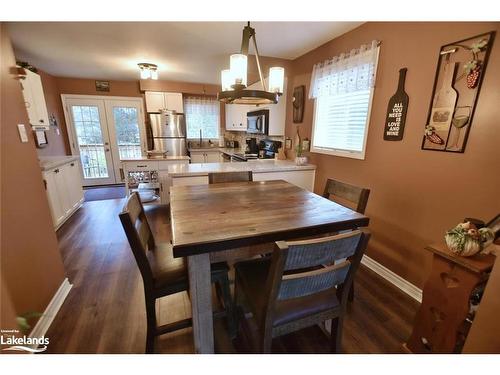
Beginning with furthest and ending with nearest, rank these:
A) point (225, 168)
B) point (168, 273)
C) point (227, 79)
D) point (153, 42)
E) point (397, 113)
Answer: point (225, 168), point (153, 42), point (397, 113), point (227, 79), point (168, 273)

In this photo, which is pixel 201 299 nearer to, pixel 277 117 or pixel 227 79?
pixel 227 79

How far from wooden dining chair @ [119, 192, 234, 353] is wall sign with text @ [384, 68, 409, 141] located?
1754 mm

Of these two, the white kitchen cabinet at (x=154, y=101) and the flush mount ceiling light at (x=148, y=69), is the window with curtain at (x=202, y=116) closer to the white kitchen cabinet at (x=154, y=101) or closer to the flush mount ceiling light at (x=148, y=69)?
the white kitchen cabinet at (x=154, y=101)

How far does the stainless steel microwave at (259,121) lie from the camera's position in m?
3.55

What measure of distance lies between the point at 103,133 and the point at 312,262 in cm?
580

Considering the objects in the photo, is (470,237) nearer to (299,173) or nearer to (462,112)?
(462,112)

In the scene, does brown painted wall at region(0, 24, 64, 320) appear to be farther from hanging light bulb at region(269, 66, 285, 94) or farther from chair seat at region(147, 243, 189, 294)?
hanging light bulb at region(269, 66, 285, 94)

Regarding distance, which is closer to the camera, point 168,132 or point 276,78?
point 276,78

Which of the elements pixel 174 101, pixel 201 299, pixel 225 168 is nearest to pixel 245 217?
pixel 201 299

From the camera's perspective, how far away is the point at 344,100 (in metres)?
2.41
